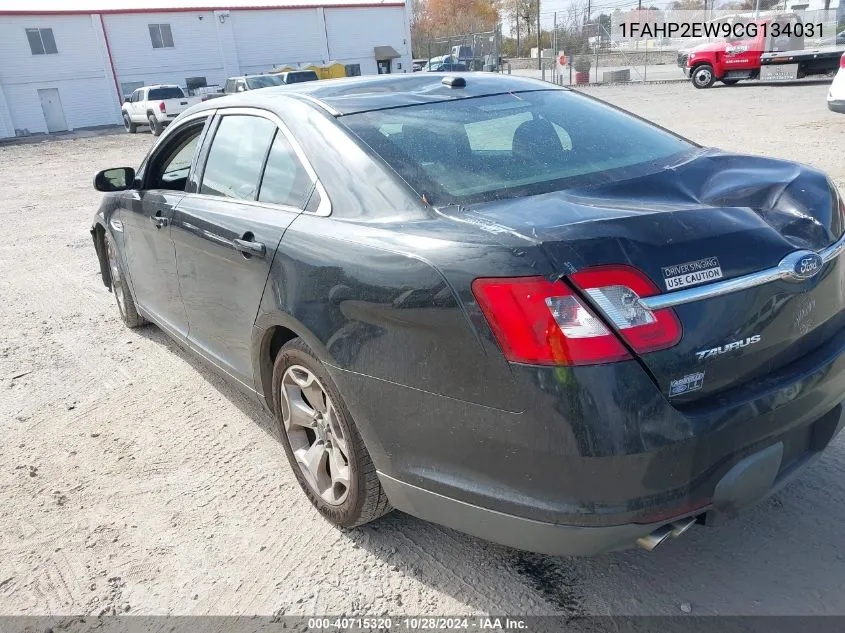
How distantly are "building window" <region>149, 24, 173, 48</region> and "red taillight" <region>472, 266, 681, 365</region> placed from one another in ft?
137

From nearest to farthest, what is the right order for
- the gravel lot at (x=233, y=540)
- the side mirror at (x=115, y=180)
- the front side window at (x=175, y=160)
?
the gravel lot at (x=233, y=540)
the front side window at (x=175, y=160)
the side mirror at (x=115, y=180)

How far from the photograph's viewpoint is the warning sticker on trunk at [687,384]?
5.90ft

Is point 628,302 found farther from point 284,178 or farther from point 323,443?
point 284,178

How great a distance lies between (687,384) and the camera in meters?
1.82

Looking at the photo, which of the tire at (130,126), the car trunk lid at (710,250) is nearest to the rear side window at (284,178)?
the car trunk lid at (710,250)

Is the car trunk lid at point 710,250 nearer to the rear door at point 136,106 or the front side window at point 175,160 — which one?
the front side window at point 175,160

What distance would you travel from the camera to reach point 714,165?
2490 mm

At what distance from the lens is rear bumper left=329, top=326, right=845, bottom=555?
177 cm

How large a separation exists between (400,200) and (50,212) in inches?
412

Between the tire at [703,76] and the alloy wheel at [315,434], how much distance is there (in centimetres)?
2439

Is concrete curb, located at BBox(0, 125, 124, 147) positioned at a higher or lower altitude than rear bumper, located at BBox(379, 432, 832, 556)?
lower

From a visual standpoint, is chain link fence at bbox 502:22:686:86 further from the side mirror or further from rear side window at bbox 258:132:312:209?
rear side window at bbox 258:132:312:209

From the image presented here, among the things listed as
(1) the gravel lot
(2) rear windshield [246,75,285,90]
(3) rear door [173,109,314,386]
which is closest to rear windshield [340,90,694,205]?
(3) rear door [173,109,314,386]

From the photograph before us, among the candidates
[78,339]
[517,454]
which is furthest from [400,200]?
[78,339]
